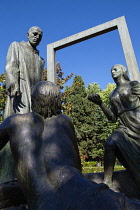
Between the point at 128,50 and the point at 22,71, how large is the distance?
6.56 feet

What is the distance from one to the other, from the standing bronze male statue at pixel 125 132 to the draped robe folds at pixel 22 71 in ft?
4.20

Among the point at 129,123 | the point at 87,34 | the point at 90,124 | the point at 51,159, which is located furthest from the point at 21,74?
the point at 90,124

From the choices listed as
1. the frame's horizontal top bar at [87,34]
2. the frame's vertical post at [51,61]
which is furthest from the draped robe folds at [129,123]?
the frame's vertical post at [51,61]

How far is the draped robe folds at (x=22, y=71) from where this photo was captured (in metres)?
3.75

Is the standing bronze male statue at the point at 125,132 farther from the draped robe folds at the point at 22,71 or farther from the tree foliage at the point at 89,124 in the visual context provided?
the tree foliage at the point at 89,124

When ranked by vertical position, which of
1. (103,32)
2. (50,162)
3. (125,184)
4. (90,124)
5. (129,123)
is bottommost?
(125,184)

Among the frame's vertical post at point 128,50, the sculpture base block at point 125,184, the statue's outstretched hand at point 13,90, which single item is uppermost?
the frame's vertical post at point 128,50

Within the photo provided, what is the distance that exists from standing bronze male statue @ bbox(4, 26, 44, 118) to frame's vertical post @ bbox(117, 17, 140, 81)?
1613 mm

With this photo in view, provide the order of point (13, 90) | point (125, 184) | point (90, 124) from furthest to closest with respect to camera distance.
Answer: point (90, 124) < point (13, 90) < point (125, 184)

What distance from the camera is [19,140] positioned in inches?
59.6

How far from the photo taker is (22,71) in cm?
404

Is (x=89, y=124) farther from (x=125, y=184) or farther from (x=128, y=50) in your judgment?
(x=125, y=184)

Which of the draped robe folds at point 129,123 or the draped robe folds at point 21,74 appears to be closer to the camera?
the draped robe folds at point 129,123

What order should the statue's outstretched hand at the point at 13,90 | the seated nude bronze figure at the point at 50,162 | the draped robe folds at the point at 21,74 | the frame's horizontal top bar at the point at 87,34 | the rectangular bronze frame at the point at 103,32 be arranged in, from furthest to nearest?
the frame's horizontal top bar at the point at 87,34 → the rectangular bronze frame at the point at 103,32 → the draped robe folds at the point at 21,74 → the statue's outstretched hand at the point at 13,90 → the seated nude bronze figure at the point at 50,162
